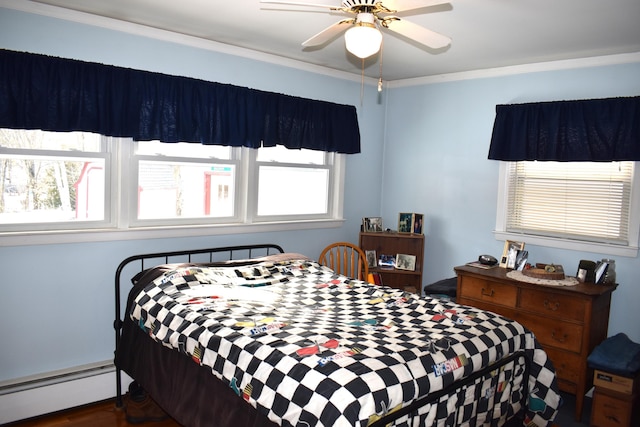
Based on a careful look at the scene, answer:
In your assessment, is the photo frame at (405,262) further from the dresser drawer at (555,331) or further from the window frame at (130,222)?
the dresser drawer at (555,331)

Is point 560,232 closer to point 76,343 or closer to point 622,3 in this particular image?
point 622,3

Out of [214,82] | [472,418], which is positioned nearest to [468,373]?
[472,418]

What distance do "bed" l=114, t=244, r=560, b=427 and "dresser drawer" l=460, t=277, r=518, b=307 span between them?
3.32ft

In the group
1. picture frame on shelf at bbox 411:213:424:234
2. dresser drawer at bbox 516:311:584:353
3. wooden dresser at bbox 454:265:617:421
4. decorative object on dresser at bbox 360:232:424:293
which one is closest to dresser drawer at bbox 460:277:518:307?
wooden dresser at bbox 454:265:617:421

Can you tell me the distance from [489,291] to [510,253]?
418mm

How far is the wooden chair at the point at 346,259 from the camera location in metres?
4.24

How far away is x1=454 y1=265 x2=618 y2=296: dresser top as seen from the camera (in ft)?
10.4

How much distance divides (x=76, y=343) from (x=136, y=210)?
3.08 feet

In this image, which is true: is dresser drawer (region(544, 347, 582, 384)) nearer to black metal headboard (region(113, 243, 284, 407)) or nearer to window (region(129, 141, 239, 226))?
black metal headboard (region(113, 243, 284, 407))

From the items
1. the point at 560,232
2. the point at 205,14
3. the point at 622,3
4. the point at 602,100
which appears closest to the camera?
the point at 622,3

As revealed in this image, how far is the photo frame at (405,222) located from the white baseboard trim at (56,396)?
8.66 feet

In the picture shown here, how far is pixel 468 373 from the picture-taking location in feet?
6.89

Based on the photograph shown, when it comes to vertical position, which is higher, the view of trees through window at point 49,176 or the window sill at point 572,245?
the view of trees through window at point 49,176

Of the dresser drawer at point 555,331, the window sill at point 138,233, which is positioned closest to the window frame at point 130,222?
the window sill at point 138,233
